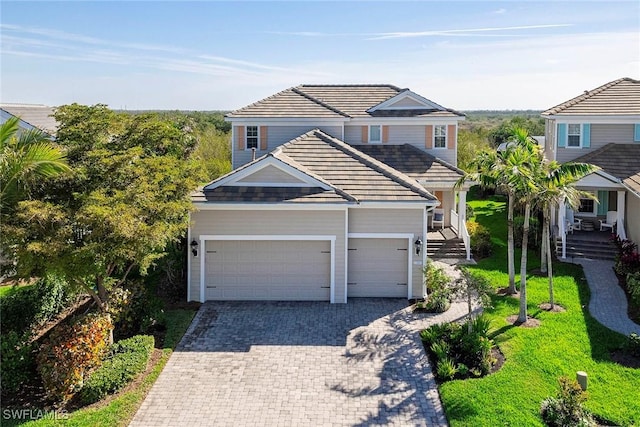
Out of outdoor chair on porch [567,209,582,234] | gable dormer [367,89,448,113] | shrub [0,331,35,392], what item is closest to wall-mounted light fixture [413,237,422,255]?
outdoor chair on porch [567,209,582,234]

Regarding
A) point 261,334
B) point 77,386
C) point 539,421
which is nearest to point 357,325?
point 261,334

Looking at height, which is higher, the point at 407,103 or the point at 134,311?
the point at 407,103

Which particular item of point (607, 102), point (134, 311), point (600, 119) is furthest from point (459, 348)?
point (607, 102)

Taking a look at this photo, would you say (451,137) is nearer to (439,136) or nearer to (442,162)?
(439,136)

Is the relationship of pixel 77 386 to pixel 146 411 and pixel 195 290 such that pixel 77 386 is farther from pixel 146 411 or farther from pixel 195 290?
pixel 195 290

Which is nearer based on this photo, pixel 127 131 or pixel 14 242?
pixel 14 242

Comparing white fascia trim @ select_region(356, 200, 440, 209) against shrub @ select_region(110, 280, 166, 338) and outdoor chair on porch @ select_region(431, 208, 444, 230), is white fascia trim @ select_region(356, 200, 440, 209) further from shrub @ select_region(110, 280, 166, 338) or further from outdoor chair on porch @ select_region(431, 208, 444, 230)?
outdoor chair on porch @ select_region(431, 208, 444, 230)
